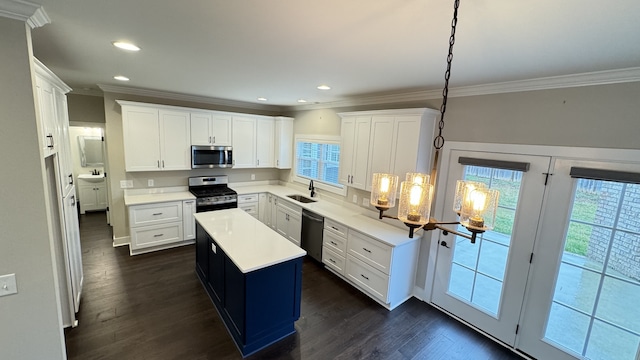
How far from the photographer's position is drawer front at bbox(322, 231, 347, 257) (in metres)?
3.76

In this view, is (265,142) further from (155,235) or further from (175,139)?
(155,235)

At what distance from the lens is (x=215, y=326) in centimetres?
280

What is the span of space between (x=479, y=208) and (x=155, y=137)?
15.8ft

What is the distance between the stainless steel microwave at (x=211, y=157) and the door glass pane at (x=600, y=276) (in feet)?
16.5

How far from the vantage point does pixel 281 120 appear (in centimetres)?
564

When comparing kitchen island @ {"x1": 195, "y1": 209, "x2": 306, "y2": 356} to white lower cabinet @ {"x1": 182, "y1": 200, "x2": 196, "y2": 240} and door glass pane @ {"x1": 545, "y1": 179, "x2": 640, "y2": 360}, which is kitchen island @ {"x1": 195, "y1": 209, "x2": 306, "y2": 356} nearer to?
white lower cabinet @ {"x1": 182, "y1": 200, "x2": 196, "y2": 240}

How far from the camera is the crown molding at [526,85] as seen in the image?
2021 millimetres

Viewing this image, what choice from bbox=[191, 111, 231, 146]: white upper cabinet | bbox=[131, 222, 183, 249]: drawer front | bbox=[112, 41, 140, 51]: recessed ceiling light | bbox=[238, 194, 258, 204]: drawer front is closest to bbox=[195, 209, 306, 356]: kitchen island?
bbox=[131, 222, 183, 249]: drawer front

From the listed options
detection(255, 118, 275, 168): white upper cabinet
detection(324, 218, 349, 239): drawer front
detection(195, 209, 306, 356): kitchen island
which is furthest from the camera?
detection(255, 118, 275, 168): white upper cabinet

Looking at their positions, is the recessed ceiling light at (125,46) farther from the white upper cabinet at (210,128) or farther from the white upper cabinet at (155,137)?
the white upper cabinet at (210,128)

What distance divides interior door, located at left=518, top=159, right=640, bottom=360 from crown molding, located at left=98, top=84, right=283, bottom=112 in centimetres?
502

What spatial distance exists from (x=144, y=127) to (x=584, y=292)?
5.91 metres

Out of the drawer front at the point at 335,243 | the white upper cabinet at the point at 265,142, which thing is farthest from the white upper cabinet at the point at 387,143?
the white upper cabinet at the point at 265,142

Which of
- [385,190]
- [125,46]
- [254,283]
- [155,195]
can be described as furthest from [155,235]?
[385,190]
